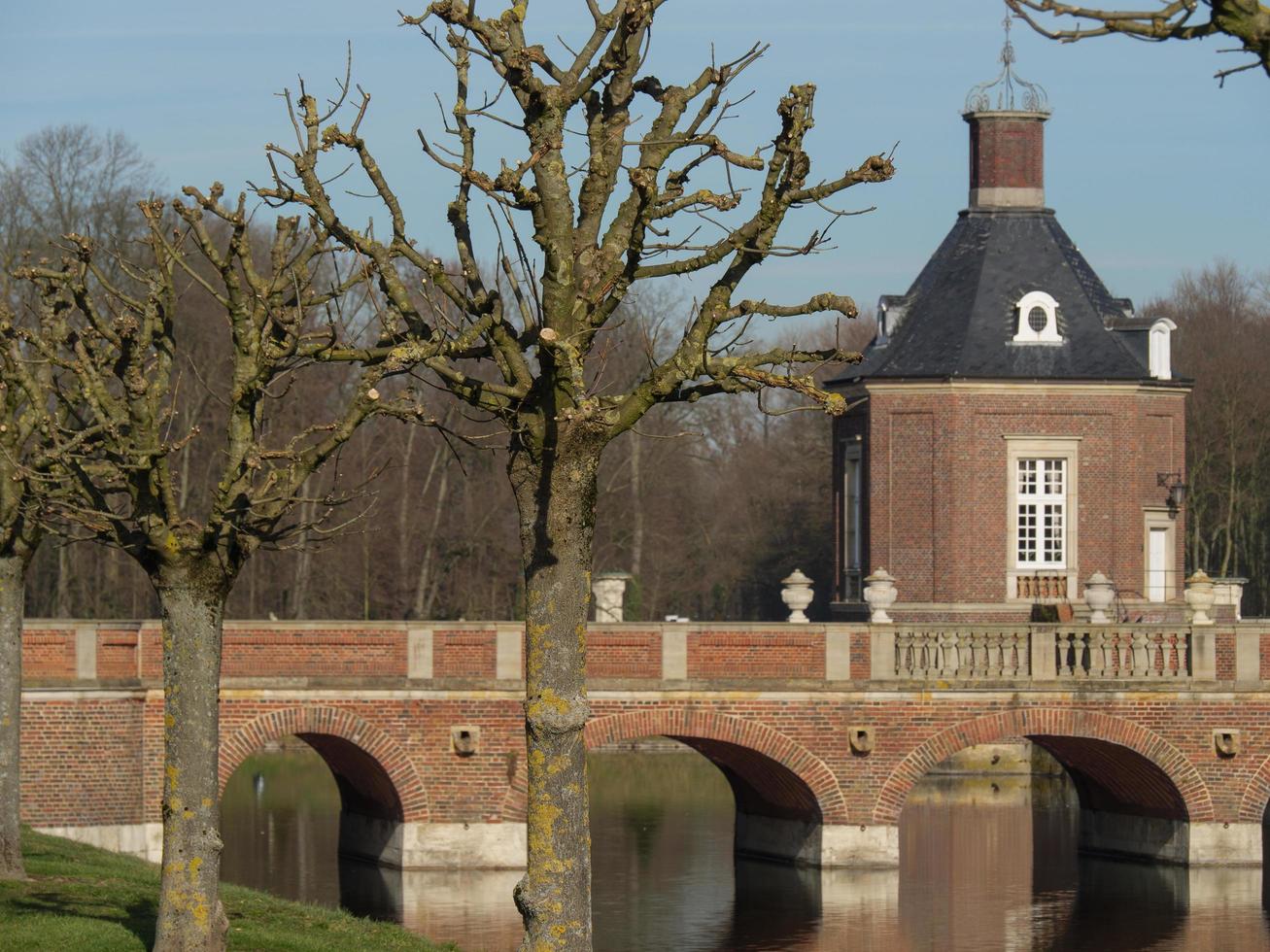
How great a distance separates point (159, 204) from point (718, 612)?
46.5 metres

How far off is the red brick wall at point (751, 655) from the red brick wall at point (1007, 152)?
49.2 ft

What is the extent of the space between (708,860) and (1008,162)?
16300 millimetres

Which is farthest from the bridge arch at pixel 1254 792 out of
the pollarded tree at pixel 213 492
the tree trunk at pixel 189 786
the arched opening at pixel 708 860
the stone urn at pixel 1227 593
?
the tree trunk at pixel 189 786

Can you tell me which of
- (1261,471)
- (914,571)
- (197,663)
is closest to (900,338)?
(914,571)

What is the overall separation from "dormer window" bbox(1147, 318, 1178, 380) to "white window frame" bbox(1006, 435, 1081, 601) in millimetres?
2216

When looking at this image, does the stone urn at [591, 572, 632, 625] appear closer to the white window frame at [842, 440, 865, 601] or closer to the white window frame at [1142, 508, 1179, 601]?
the white window frame at [842, 440, 865, 601]

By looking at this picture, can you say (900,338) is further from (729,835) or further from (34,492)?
(34,492)

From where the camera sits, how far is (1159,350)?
38781 mm

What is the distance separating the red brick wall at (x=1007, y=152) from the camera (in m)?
39.6

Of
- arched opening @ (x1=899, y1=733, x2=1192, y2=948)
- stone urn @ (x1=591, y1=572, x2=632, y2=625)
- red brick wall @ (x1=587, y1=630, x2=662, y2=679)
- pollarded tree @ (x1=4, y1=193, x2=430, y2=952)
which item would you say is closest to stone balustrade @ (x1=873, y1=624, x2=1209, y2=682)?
arched opening @ (x1=899, y1=733, x2=1192, y2=948)

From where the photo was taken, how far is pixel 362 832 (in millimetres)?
29594

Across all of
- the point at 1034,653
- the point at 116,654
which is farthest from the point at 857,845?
the point at 116,654

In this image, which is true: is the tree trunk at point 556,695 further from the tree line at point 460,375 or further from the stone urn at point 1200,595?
the stone urn at point 1200,595

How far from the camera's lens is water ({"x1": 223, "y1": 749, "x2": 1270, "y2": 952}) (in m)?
23.5
